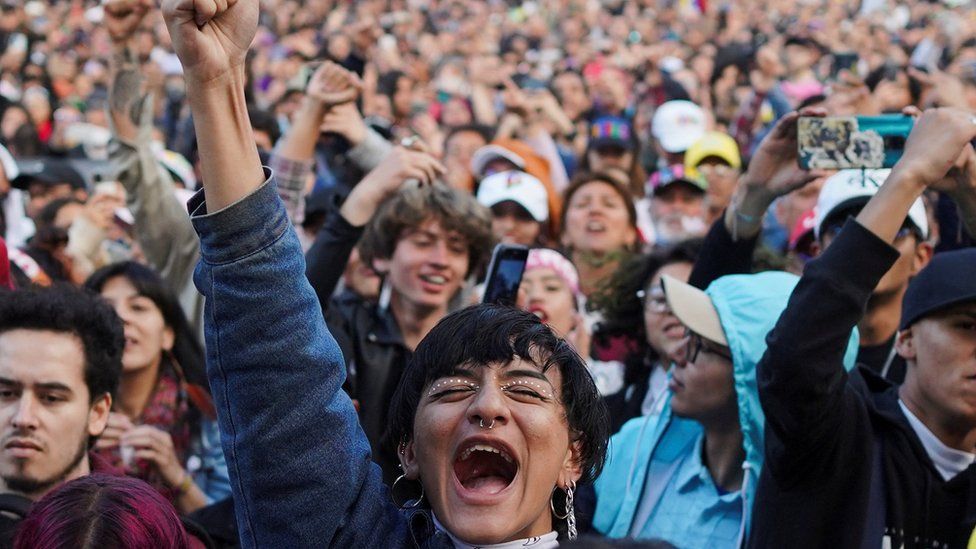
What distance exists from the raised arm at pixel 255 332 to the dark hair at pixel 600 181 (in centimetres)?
433

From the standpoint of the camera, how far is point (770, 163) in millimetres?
3666

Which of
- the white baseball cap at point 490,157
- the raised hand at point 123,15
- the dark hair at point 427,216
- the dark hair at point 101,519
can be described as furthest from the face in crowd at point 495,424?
the white baseball cap at point 490,157

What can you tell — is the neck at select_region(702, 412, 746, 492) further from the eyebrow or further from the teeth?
the eyebrow

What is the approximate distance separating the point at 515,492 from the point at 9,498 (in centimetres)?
143

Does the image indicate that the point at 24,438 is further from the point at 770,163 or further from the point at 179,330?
the point at 770,163

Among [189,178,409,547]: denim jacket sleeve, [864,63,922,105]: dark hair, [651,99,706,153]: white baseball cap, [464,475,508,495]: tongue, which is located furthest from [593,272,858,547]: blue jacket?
[651,99,706,153]: white baseball cap

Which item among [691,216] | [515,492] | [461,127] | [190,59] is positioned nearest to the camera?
[190,59]

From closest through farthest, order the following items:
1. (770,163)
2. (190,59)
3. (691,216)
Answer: (190,59)
(770,163)
(691,216)

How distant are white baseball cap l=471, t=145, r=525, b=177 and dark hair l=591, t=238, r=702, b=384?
2244 millimetres

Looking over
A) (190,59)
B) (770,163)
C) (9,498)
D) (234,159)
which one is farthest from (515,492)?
(770,163)

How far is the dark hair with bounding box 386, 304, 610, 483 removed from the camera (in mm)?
2305

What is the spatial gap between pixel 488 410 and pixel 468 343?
0.15 m

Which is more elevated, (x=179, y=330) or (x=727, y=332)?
(x=727, y=332)

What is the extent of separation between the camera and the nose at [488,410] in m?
2.21
